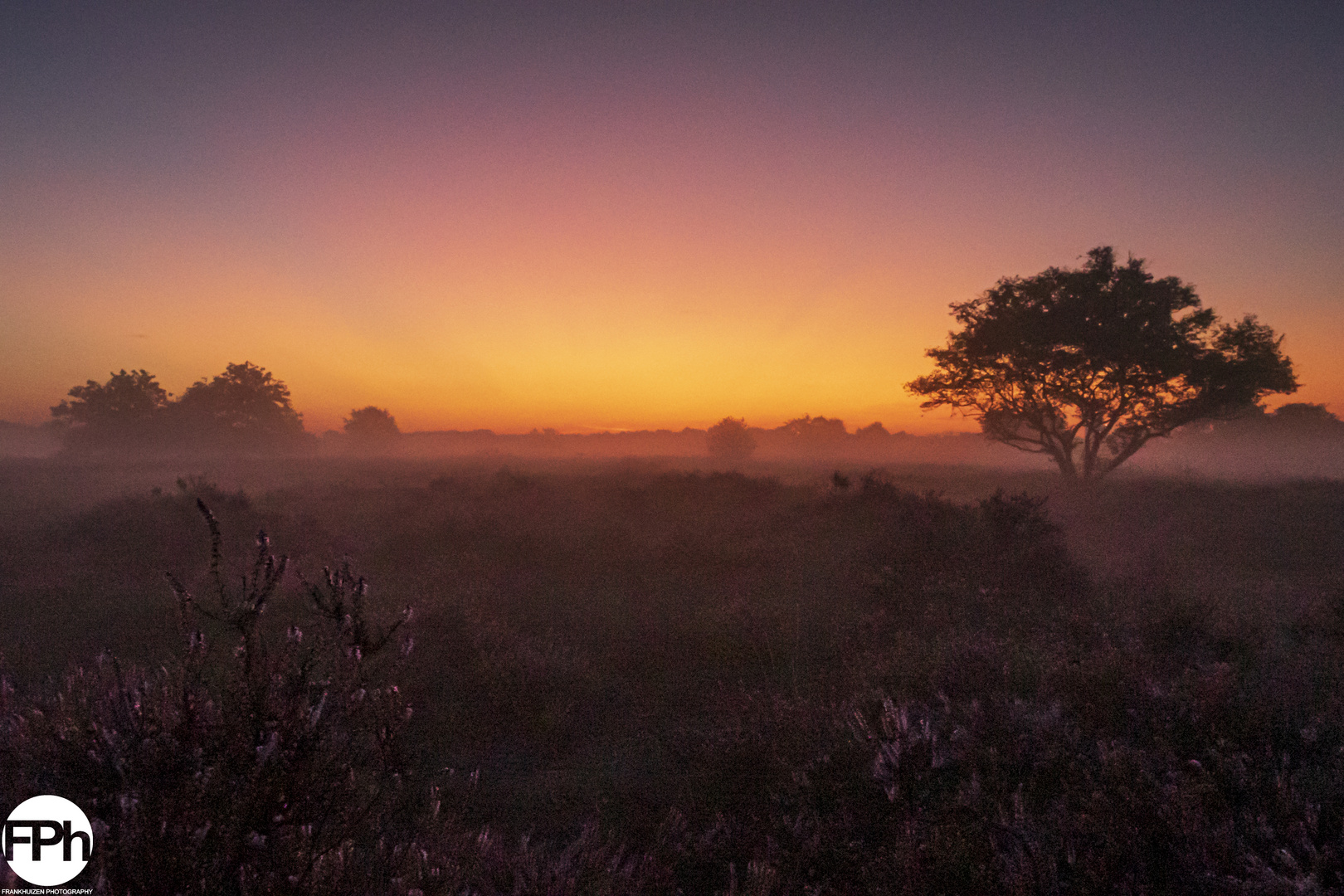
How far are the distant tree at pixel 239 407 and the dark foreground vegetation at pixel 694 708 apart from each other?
45.6 metres

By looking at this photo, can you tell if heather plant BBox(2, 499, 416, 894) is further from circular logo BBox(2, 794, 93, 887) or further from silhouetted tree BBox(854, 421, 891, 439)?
silhouetted tree BBox(854, 421, 891, 439)

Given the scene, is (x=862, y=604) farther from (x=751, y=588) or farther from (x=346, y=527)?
(x=346, y=527)

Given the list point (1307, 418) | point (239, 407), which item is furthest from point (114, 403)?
point (1307, 418)

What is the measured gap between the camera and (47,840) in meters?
2.17

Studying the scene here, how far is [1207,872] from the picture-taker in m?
2.43

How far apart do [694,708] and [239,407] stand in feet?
203

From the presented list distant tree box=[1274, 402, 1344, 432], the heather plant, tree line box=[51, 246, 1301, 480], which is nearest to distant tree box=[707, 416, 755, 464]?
tree line box=[51, 246, 1301, 480]

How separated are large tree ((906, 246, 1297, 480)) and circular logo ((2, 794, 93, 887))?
77.2ft

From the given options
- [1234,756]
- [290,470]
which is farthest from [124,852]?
[290,470]

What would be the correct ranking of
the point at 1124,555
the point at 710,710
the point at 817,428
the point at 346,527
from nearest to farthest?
the point at 710,710 < the point at 1124,555 < the point at 346,527 < the point at 817,428

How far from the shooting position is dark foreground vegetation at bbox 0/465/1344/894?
2.30 m

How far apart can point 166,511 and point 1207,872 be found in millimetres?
17852

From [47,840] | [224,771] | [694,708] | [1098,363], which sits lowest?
[694,708]

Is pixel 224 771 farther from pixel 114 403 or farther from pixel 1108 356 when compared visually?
pixel 114 403
